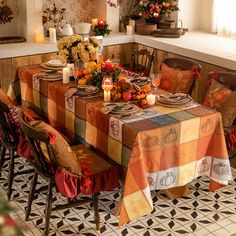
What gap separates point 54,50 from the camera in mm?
4699

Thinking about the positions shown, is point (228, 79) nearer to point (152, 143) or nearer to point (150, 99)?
point (150, 99)

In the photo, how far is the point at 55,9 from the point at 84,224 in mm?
3145

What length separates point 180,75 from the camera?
11.9 feet

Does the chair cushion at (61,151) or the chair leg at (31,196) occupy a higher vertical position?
the chair cushion at (61,151)

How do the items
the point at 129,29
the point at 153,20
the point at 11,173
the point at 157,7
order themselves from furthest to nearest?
1. the point at 153,20
2. the point at 129,29
3. the point at 157,7
4. the point at 11,173

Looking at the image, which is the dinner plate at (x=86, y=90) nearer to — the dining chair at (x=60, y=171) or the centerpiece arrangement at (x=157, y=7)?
the dining chair at (x=60, y=171)

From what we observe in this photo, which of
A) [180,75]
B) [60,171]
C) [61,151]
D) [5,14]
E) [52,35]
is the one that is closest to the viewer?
[61,151]

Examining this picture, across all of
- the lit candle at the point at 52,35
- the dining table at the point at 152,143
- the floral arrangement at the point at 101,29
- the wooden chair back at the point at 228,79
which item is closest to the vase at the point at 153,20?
the floral arrangement at the point at 101,29

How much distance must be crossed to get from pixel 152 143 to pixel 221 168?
64 cm

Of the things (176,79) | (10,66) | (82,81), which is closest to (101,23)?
(10,66)

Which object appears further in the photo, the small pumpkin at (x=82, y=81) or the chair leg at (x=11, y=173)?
the small pumpkin at (x=82, y=81)

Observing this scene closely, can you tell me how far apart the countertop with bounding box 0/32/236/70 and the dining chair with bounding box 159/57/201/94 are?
496 millimetres

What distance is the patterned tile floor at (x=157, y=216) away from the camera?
8.89ft

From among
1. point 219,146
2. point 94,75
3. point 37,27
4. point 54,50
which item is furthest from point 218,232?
point 37,27
